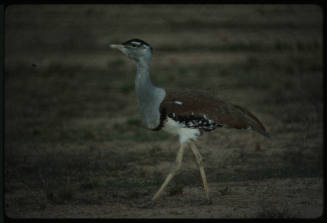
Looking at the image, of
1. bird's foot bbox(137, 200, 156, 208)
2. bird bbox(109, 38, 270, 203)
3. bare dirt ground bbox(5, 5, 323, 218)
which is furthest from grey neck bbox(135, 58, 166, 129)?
bare dirt ground bbox(5, 5, 323, 218)

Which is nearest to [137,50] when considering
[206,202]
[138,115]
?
[206,202]

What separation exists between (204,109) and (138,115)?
551cm

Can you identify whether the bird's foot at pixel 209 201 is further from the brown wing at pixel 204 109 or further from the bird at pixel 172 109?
the brown wing at pixel 204 109

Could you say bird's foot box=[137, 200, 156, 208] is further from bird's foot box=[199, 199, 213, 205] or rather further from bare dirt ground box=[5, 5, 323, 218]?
bird's foot box=[199, 199, 213, 205]

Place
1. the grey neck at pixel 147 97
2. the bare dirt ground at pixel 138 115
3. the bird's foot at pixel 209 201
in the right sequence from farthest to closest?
the bare dirt ground at pixel 138 115, the bird's foot at pixel 209 201, the grey neck at pixel 147 97

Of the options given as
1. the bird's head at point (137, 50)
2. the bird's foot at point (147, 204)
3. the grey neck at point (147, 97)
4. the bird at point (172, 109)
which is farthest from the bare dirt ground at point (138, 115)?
the bird's head at point (137, 50)

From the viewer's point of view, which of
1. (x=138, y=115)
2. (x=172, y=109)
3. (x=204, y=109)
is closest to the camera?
(x=172, y=109)

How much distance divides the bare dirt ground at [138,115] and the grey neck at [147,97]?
0.95 metres

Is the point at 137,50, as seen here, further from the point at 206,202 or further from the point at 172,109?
the point at 206,202

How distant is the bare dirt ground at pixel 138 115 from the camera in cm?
584

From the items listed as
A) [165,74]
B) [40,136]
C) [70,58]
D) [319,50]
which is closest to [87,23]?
[70,58]

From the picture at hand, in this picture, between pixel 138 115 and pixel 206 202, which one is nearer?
pixel 206 202

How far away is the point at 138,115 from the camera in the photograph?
11.0 m

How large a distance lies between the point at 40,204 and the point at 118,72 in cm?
1029
